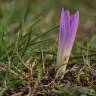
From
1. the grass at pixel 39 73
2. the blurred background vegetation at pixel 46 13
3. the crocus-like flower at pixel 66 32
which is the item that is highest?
the blurred background vegetation at pixel 46 13

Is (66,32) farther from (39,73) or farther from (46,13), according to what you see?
(46,13)

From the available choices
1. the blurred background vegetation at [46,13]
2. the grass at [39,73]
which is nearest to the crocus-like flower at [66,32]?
the grass at [39,73]

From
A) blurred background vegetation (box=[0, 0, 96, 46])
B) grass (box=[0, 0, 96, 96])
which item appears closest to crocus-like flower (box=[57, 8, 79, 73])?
grass (box=[0, 0, 96, 96])

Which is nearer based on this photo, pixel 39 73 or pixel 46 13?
pixel 39 73

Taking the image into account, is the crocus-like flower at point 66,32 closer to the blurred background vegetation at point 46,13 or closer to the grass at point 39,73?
the grass at point 39,73

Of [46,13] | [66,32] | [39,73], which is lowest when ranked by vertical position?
[39,73]

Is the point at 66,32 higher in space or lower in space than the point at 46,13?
lower

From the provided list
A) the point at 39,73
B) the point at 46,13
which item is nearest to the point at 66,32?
the point at 39,73

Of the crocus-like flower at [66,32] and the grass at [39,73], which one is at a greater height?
the crocus-like flower at [66,32]

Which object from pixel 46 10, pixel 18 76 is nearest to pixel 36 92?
pixel 18 76
